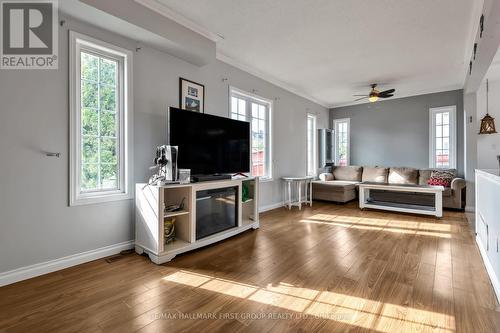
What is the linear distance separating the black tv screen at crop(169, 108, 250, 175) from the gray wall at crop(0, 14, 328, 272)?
16.6 inches

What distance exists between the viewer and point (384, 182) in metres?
6.00

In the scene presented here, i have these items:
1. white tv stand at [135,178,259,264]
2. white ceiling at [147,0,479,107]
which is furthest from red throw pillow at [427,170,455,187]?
white tv stand at [135,178,259,264]

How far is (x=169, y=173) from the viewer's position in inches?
106

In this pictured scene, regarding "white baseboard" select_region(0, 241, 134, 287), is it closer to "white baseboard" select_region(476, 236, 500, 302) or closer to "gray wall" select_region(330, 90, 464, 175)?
"white baseboard" select_region(476, 236, 500, 302)

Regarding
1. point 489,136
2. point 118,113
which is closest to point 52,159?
point 118,113

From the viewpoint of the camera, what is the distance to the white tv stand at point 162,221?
2492 mm

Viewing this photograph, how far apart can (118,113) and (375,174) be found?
5.95 metres

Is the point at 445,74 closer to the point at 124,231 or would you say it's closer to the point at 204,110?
the point at 204,110

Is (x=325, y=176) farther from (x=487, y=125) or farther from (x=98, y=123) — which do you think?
(x=98, y=123)

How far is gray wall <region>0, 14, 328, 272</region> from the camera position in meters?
2.07

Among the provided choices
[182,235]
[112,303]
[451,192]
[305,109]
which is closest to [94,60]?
[182,235]

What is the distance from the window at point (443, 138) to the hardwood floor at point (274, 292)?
11.1ft

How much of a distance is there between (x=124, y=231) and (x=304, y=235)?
90.3 inches

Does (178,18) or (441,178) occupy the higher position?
(178,18)
